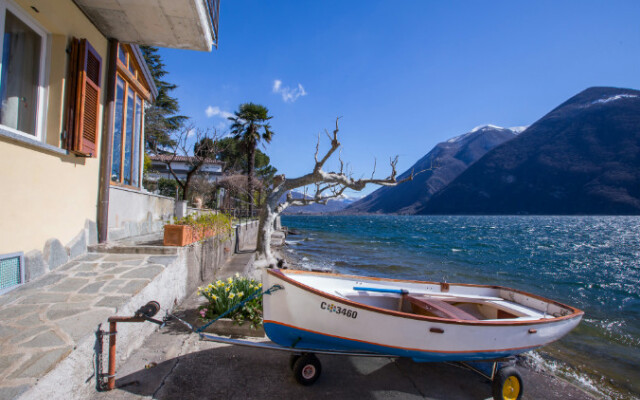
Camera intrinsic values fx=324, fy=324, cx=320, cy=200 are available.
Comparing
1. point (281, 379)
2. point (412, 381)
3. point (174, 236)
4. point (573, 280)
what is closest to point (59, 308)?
point (174, 236)

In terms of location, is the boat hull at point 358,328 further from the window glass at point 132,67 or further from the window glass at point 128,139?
the window glass at point 132,67

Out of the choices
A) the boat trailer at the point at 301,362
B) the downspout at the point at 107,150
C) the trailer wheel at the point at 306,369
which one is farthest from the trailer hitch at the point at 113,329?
the downspout at the point at 107,150

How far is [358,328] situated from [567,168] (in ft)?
520

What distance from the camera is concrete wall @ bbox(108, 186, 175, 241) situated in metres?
6.44

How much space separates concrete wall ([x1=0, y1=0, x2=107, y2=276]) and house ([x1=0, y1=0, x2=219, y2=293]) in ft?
0.04

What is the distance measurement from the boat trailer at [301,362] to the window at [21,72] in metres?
2.83

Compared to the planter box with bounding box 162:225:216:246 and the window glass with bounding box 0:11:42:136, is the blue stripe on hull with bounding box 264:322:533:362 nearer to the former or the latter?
the planter box with bounding box 162:225:216:246

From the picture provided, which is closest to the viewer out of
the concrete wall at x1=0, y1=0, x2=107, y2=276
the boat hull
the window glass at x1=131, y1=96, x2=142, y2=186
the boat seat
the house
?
the boat hull

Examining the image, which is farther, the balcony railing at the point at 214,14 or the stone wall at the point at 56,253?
the balcony railing at the point at 214,14

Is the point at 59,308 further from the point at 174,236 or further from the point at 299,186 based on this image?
the point at 299,186

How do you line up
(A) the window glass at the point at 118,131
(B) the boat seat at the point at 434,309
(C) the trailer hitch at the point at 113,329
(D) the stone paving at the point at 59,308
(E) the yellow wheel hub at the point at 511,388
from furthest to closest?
(A) the window glass at the point at 118,131
(B) the boat seat at the point at 434,309
(E) the yellow wheel hub at the point at 511,388
(C) the trailer hitch at the point at 113,329
(D) the stone paving at the point at 59,308

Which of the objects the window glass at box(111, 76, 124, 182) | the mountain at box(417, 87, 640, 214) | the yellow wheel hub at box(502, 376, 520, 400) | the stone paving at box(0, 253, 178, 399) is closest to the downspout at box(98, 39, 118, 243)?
the stone paving at box(0, 253, 178, 399)

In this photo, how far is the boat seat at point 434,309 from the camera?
4.22 metres

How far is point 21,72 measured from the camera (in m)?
A: 4.32
